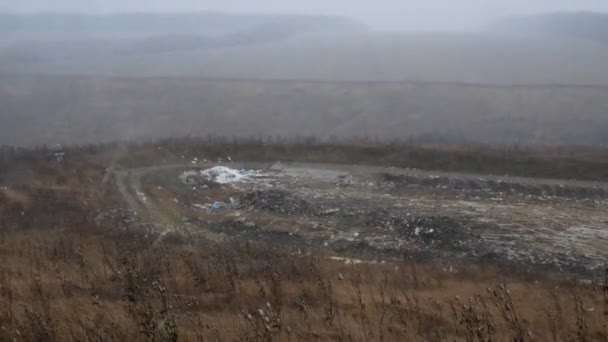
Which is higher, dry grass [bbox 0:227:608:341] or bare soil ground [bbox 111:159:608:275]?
dry grass [bbox 0:227:608:341]

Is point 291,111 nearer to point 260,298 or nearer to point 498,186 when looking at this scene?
point 498,186

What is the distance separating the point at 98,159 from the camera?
629 inches

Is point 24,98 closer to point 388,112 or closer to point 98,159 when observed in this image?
point 98,159

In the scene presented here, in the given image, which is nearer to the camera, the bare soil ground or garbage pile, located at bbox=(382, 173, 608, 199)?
the bare soil ground

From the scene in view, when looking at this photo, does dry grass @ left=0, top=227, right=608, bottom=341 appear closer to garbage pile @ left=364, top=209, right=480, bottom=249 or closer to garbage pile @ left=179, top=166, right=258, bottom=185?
garbage pile @ left=364, top=209, right=480, bottom=249

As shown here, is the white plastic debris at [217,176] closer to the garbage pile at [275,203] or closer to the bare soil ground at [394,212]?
the bare soil ground at [394,212]

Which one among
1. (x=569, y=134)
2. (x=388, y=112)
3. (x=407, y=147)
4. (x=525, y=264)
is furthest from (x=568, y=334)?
(x=388, y=112)

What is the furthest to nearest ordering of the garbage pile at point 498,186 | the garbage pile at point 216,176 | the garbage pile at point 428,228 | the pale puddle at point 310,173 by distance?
the pale puddle at point 310,173 < the garbage pile at point 216,176 < the garbage pile at point 498,186 < the garbage pile at point 428,228

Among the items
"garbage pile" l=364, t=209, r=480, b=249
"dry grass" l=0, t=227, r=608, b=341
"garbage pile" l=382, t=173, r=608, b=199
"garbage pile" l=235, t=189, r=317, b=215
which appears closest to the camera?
"dry grass" l=0, t=227, r=608, b=341

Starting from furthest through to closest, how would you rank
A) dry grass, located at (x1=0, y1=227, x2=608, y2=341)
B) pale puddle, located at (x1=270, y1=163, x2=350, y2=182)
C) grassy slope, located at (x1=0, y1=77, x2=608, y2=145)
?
1. grassy slope, located at (x1=0, y1=77, x2=608, y2=145)
2. pale puddle, located at (x1=270, y1=163, x2=350, y2=182)
3. dry grass, located at (x1=0, y1=227, x2=608, y2=341)

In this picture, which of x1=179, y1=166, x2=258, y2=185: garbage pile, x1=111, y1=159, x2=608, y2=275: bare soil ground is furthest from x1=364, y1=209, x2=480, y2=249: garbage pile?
x1=179, y1=166, x2=258, y2=185: garbage pile

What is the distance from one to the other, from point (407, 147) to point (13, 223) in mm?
10668

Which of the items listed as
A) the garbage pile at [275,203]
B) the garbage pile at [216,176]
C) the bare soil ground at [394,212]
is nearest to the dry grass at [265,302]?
the bare soil ground at [394,212]

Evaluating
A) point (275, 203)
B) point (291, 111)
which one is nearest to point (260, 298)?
point (275, 203)
